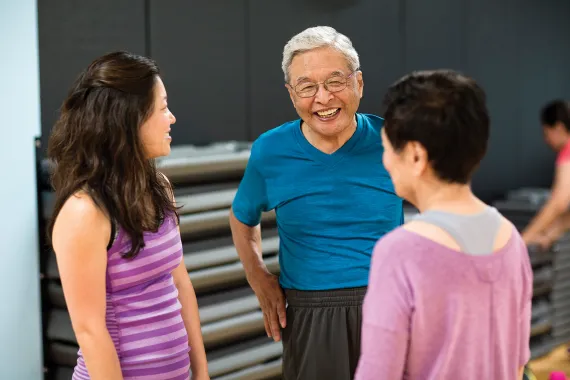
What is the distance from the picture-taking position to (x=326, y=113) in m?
2.08

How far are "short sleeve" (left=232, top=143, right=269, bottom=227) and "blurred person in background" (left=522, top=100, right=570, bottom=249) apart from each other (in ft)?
11.3

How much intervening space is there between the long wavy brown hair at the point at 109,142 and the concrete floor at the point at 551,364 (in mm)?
3841

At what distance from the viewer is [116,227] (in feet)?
5.41

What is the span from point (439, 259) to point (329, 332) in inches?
34.7

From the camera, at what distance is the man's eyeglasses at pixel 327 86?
207 cm

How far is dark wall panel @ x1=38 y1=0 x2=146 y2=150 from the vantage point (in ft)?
10.6

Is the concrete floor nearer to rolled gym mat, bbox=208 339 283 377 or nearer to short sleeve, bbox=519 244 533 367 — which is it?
rolled gym mat, bbox=208 339 283 377

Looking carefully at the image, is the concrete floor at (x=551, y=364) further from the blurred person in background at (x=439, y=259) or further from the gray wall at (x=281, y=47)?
the blurred person in background at (x=439, y=259)

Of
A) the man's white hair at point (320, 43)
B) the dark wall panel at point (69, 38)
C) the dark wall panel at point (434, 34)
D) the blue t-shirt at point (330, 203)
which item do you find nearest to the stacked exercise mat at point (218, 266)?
the dark wall panel at point (69, 38)

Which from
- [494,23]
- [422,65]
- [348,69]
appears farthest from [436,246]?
[494,23]

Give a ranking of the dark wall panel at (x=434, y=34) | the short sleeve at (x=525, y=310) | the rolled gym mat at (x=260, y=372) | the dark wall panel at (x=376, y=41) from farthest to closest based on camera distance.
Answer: the dark wall panel at (x=434, y=34) → the dark wall panel at (x=376, y=41) → the rolled gym mat at (x=260, y=372) → the short sleeve at (x=525, y=310)

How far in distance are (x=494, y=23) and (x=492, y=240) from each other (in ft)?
18.7

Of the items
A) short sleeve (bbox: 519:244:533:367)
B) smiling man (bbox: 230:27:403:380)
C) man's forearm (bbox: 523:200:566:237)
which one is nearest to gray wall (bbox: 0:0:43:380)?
smiling man (bbox: 230:27:403:380)

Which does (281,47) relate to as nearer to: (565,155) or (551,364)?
(565,155)
